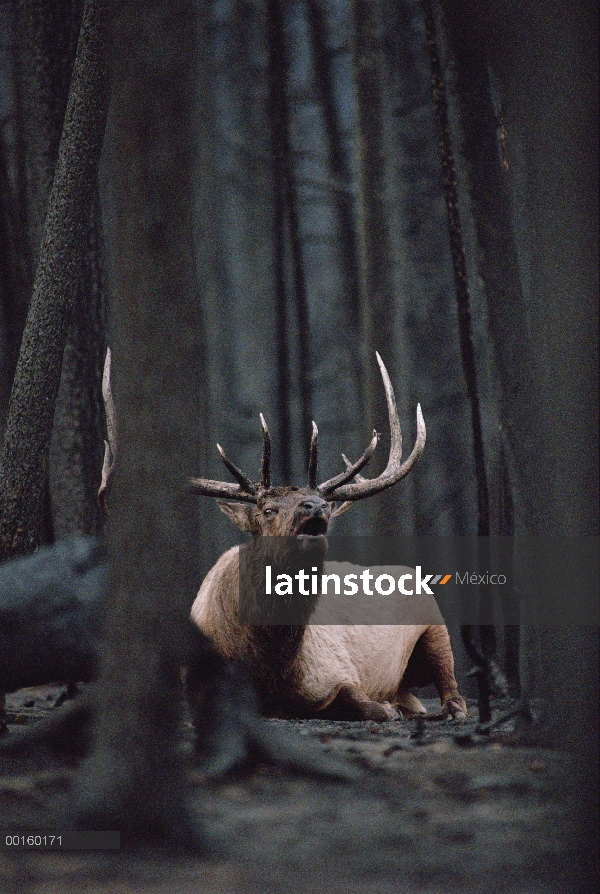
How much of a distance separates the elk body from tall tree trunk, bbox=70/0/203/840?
0.87 metres

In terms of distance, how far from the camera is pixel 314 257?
523 cm

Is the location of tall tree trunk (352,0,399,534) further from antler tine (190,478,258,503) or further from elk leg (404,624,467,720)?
antler tine (190,478,258,503)

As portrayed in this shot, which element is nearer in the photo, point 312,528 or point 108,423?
point 108,423

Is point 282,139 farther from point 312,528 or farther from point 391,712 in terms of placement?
point 391,712

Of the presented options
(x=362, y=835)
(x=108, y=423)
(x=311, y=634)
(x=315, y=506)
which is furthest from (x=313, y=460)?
(x=362, y=835)

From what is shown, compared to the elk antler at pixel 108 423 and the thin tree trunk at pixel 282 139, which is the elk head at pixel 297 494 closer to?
the elk antler at pixel 108 423

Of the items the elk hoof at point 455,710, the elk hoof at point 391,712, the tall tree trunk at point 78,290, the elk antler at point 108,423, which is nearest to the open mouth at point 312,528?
the elk antler at point 108,423

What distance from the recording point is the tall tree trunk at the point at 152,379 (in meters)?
2.35

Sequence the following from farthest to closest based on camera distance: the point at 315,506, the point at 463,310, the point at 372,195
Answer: the point at 372,195 < the point at 463,310 < the point at 315,506

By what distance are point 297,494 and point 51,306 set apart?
1.07 m

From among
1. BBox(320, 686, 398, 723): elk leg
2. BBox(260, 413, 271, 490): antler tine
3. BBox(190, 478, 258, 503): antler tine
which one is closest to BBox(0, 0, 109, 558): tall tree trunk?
BBox(190, 478, 258, 503): antler tine

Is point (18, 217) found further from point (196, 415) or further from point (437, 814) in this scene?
point (437, 814)

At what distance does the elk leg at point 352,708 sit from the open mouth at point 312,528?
78 centimetres

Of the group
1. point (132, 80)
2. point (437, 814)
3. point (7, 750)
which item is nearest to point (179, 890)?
point (437, 814)
